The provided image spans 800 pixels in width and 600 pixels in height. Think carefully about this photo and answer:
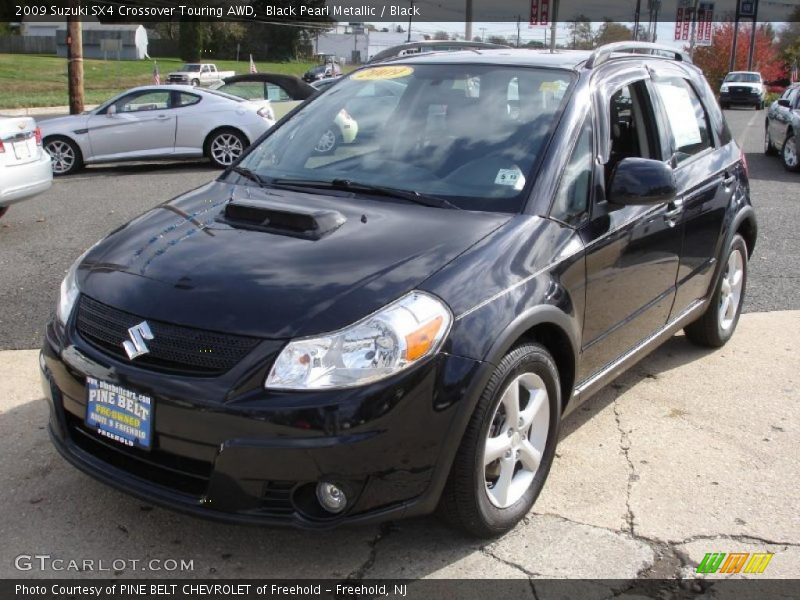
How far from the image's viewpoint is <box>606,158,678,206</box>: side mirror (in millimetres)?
3639

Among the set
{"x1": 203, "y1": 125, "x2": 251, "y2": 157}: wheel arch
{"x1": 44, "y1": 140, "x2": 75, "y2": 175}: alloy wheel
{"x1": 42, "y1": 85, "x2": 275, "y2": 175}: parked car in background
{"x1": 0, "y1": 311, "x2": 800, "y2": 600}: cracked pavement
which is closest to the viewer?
{"x1": 0, "y1": 311, "x2": 800, "y2": 600}: cracked pavement

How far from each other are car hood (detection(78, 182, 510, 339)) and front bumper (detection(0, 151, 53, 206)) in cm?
513

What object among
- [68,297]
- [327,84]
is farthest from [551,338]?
[327,84]

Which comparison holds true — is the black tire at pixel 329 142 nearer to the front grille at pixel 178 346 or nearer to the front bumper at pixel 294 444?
the front grille at pixel 178 346

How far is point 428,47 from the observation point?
510cm

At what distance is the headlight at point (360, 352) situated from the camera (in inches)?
106

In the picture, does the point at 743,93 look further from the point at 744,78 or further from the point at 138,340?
the point at 138,340

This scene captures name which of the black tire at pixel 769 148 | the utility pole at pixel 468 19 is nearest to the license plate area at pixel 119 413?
the black tire at pixel 769 148

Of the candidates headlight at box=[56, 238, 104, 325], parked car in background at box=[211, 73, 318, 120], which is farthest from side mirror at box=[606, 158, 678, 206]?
parked car in background at box=[211, 73, 318, 120]

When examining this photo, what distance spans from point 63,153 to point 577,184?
10969 mm

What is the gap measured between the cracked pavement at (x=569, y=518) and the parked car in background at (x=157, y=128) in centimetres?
915

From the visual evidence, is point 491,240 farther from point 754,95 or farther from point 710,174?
point 754,95

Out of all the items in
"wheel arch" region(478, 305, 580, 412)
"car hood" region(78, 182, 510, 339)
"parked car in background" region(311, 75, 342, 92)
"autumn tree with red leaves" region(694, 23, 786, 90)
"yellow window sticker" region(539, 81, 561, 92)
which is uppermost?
"autumn tree with red leaves" region(694, 23, 786, 90)

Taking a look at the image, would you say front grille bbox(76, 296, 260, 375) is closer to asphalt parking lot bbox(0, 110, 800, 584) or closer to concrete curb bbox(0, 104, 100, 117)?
asphalt parking lot bbox(0, 110, 800, 584)
